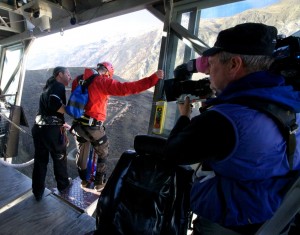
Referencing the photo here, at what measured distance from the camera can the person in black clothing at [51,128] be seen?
8.59ft

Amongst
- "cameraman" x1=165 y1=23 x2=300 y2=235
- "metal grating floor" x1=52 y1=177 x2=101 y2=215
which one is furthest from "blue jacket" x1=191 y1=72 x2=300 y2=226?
"metal grating floor" x1=52 y1=177 x2=101 y2=215

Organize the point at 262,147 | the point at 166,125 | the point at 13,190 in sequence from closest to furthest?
the point at 262,147
the point at 166,125
the point at 13,190

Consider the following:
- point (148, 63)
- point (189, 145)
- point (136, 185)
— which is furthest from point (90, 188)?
point (148, 63)

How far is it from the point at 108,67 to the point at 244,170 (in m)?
2.23

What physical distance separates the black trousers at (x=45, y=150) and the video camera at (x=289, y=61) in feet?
8.04

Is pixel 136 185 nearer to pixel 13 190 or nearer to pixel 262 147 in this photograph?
pixel 262 147

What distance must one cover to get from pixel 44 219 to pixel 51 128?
1.02 m

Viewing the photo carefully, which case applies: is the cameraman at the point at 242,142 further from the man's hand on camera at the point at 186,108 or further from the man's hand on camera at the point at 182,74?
the man's hand on camera at the point at 182,74

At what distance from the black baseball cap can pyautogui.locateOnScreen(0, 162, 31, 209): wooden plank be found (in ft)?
10.1

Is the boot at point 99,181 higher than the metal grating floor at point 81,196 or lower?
higher

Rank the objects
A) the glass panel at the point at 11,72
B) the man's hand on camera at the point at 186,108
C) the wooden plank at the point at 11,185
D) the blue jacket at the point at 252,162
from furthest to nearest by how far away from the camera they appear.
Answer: the glass panel at the point at 11,72, the wooden plank at the point at 11,185, the man's hand on camera at the point at 186,108, the blue jacket at the point at 252,162

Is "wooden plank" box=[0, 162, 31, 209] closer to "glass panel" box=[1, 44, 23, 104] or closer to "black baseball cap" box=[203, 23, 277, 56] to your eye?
"glass panel" box=[1, 44, 23, 104]

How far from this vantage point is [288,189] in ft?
2.68

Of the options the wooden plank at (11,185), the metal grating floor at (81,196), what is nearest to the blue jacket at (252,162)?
the metal grating floor at (81,196)
